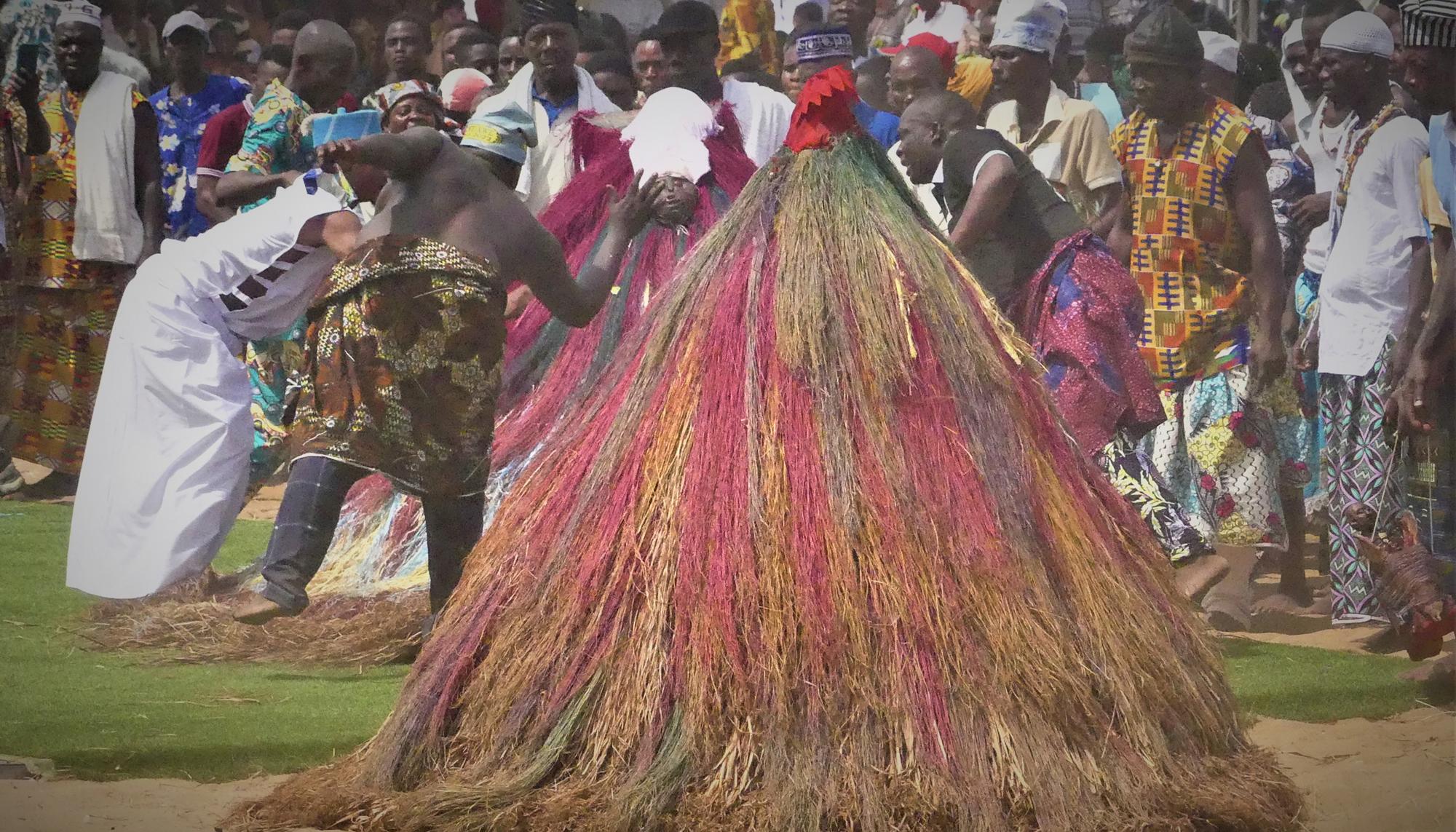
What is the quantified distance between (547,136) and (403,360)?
1.02 m

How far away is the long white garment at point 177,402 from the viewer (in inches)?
204

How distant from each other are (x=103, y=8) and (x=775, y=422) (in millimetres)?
2692

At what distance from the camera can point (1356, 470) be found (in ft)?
19.6

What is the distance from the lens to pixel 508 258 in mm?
4934

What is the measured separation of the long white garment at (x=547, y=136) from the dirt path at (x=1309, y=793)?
1980mm

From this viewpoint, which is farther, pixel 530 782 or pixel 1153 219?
pixel 1153 219

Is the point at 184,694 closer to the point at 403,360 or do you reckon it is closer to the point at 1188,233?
the point at 403,360

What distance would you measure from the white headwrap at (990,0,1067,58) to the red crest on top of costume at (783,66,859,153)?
61.3 inches

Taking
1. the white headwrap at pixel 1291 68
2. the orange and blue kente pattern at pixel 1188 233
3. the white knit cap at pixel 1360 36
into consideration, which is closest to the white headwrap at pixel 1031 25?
the orange and blue kente pattern at pixel 1188 233

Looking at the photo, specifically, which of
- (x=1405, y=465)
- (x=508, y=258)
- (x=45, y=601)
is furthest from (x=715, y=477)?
(x=1405, y=465)

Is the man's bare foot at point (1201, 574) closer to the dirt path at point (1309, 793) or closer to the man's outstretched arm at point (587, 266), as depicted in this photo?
the dirt path at point (1309, 793)

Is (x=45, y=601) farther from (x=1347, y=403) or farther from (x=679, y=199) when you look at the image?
(x=1347, y=403)

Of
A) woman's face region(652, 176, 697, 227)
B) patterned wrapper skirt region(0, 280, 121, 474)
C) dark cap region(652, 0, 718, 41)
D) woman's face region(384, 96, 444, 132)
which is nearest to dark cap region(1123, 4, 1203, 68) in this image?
dark cap region(652, 0, 718, 41)

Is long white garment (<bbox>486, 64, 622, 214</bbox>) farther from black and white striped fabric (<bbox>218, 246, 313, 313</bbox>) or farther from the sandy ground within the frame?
the sandy ground
